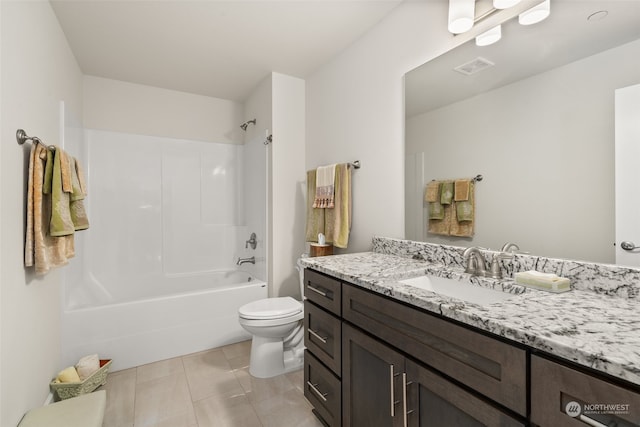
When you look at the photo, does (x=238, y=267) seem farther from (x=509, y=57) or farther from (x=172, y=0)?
(x=509, y=57)

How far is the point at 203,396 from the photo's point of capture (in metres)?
1.92

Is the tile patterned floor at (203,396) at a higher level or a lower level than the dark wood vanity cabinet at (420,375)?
lower

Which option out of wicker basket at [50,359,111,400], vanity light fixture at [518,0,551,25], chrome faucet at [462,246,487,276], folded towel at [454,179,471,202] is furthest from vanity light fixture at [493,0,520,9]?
wicker basket at [50,359,111,400]

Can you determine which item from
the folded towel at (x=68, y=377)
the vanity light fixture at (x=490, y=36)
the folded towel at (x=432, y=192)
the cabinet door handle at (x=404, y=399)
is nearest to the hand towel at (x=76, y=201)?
the folded towel at (x=68, y=377)

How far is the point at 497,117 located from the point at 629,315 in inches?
35.8

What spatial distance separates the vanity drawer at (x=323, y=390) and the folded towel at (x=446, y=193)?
1.04m

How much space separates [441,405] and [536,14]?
5.00 feet

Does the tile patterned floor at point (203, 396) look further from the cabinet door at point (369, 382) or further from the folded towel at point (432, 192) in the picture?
the folded towel at point (432, 192)

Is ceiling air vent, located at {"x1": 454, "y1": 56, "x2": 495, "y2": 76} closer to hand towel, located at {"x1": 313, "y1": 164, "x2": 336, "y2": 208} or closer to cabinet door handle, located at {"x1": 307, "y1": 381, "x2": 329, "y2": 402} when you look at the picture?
hand towel, located at {"x1": 313, "y1": 164, "x2": 336, "y2": 208}

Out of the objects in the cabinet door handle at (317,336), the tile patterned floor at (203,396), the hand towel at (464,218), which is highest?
the hand towel at (464,218)

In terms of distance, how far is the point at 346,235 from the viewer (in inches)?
86.7

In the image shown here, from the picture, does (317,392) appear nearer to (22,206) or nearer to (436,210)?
(436,210)

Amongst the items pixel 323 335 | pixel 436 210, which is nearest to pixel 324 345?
pixel 323 335

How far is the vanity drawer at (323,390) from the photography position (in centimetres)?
142
